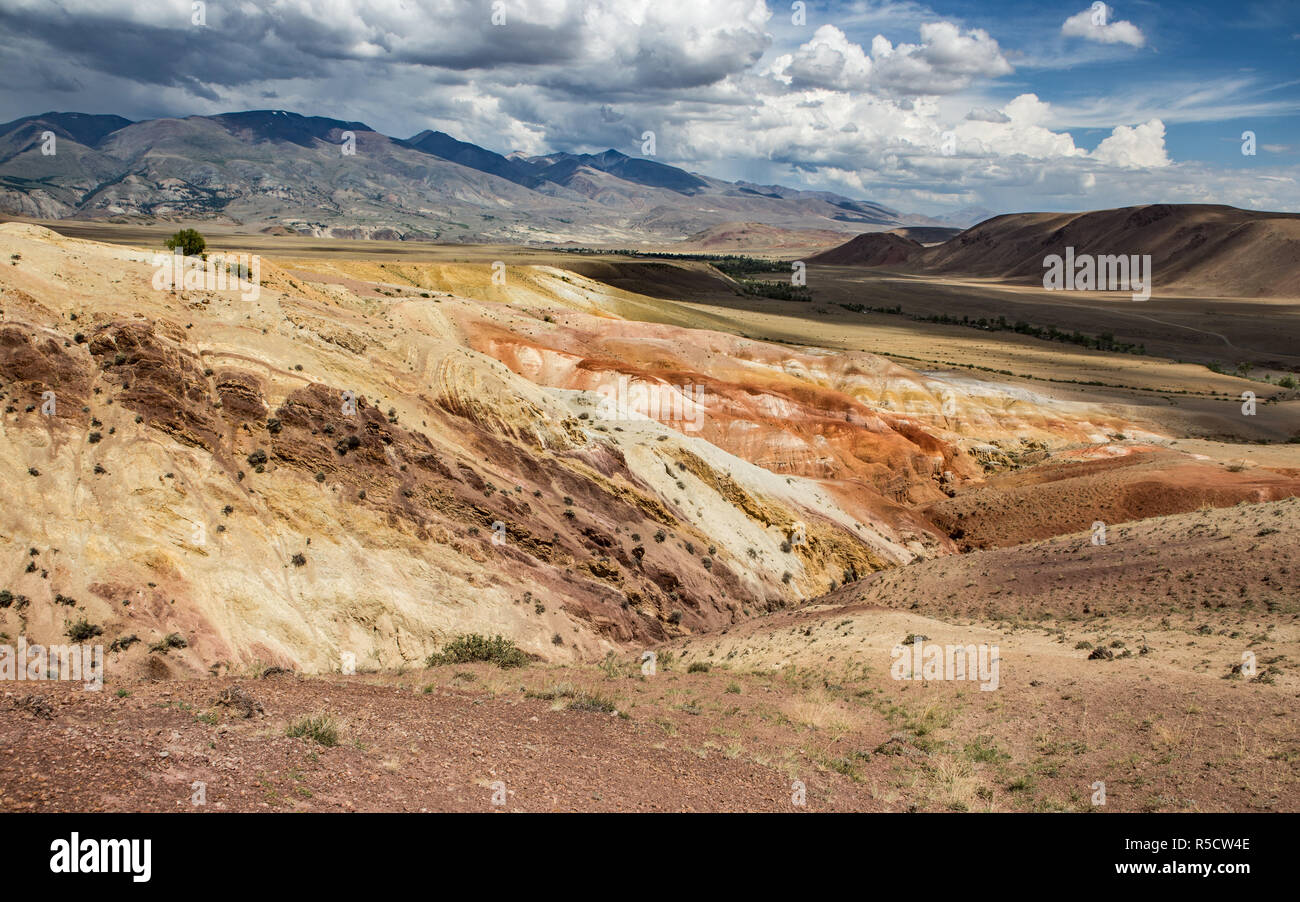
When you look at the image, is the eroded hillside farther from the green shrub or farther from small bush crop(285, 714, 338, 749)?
small bush crop(285, 714, 338, 749)

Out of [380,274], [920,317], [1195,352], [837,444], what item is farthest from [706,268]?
[837,444]

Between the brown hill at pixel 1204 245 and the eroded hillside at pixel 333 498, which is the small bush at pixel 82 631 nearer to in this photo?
Result: the eroded hillside at pixel 333 498

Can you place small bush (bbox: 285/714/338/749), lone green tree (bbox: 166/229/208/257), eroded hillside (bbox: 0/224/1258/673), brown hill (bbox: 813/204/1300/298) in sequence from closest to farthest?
small bush (bbox: 285/714/338/749) → eroded hillside (bbox: 0/224/1258/673) → lone green tree (bbox: 166/229/208/257) → brown hill (bbox: 813/204/1300/298)

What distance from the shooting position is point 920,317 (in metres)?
124

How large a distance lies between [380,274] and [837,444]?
4242cm

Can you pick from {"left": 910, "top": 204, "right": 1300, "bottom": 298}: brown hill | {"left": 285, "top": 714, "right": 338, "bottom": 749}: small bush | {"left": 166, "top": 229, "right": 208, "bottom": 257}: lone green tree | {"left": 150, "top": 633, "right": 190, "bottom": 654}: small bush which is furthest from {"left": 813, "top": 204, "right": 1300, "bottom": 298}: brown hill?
{"left": 285, "top": 714, "right": 338, "bottom": 749}: small bush

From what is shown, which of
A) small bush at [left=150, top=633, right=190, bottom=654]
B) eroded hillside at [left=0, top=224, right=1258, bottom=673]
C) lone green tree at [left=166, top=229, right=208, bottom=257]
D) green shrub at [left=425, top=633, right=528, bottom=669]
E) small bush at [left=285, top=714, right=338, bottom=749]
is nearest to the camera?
small bush at [left=285, top=714, right=338, bottom=749]

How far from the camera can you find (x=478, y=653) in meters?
16.8

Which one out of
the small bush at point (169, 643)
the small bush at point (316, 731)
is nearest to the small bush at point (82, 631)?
the small bush at point (169, 643)

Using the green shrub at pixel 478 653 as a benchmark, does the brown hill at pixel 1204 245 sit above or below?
above

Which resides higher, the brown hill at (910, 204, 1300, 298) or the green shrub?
the brown hill at (910, 204, 1300, 298)

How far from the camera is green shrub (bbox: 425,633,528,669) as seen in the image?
1653 centimetres

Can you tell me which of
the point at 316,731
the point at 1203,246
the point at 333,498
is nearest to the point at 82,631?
the point at 333,498

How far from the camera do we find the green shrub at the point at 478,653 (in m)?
16.5
